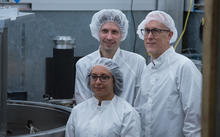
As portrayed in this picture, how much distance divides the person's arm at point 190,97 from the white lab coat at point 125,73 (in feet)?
1.60

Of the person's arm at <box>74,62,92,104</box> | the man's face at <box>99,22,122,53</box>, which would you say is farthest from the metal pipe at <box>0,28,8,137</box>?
the man's face at <box>99,22,122,53</box>

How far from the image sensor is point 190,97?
6.39ft

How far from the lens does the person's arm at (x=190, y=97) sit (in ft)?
6.41

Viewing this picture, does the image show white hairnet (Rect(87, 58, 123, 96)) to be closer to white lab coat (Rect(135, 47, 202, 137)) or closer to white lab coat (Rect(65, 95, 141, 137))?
white lab coat (Rect(65, 95, 141, 137))

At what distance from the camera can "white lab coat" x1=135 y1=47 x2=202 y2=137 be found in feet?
6.45

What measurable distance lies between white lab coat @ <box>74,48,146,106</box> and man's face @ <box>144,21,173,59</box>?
0.35 m

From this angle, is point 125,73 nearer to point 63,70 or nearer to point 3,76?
point 3,76

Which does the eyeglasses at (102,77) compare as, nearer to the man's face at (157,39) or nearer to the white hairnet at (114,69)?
the white hairnet at (114,69)

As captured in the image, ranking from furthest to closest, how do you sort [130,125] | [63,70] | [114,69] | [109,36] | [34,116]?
[63,70] < [34,116] < [109,36] < [114,69] < [130,125]

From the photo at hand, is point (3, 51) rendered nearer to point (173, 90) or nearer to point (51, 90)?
point (173, 90)

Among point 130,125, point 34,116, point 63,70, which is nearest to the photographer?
point 130,125

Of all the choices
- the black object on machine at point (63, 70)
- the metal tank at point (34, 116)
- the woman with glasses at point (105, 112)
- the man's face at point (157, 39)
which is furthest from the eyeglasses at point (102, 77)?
the black object on machine at point (63, 70)

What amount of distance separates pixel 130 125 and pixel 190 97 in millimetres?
309

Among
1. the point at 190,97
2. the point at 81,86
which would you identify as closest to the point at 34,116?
the point at 81,86
